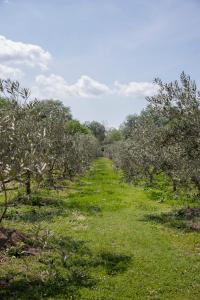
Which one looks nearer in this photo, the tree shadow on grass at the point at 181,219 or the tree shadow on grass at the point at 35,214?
the tree shadow on grass at the point at 181,219

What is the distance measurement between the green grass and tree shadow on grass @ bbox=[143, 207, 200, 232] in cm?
25

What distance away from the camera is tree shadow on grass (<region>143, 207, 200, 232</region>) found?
100 ft

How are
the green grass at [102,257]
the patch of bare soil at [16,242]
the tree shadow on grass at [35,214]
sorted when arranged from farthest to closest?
the tree shadow on grass at [35,214] → the patch of bare soil at [16,242] → the green grass at [102,257]

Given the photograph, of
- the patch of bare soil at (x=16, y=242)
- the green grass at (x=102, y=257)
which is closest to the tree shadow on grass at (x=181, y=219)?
the green grass at (x=102, y=257)

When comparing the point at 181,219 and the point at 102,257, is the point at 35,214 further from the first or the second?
the point at 102,257

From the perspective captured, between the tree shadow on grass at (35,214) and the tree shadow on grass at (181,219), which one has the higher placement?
the tree shadow on grass at (35,214)

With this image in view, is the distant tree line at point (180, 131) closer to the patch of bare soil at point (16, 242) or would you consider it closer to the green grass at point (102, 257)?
the green grass at point (102, 257)

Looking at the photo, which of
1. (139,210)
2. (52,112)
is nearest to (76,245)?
(139,210)

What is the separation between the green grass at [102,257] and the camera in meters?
17.5

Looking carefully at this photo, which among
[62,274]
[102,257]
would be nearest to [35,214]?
[102,257]

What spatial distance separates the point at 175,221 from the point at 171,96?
9.36 metres

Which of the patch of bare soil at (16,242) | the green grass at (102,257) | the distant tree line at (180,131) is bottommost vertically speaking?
the green grass at (102,257)

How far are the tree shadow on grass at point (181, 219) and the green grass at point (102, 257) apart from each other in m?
0.25

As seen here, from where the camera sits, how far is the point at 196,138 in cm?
2625
